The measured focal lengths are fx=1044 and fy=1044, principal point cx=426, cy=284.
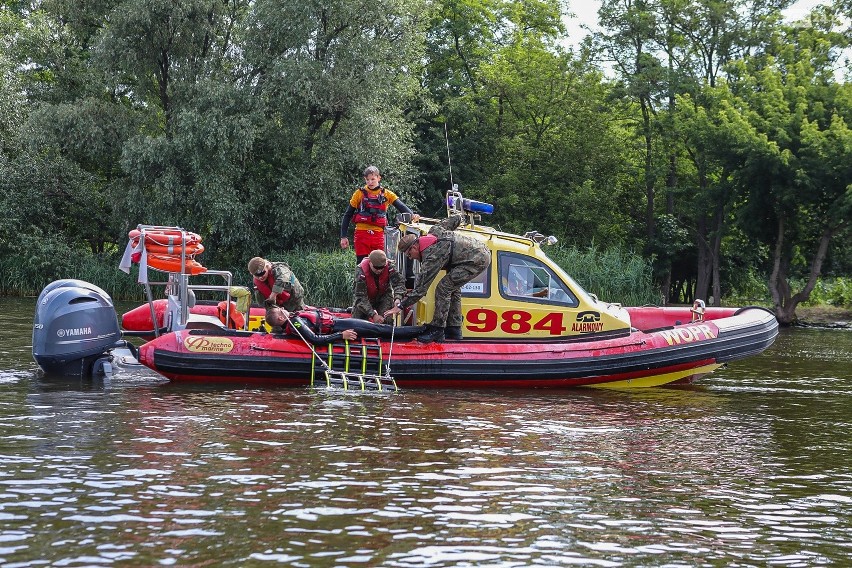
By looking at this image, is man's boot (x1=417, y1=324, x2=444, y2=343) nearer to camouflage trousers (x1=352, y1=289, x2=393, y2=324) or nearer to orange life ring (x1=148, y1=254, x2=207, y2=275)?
camouflage trousers (x1=352, y1=289, x2=393, y2=324)

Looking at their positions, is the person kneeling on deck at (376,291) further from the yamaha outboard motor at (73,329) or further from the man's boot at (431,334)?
the yamaha outboard motor at (73,329)

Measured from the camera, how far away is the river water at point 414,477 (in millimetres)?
6078

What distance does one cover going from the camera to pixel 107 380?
39.2 feet

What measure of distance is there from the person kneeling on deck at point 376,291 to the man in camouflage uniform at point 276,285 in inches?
28.0

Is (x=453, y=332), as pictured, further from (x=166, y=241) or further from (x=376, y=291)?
(x=166, y=241)

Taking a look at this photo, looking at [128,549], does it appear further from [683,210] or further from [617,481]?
[683,210]

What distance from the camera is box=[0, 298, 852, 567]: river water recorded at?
19.9 feet

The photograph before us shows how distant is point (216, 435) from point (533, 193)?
27107 mm

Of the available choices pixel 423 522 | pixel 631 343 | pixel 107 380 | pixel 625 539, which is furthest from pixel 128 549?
pixel 631 343

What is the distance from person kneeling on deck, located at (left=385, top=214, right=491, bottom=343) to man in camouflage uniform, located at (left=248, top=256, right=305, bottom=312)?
1.19 meters

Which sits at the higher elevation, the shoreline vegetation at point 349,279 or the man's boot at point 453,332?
the shoreline vegetation at point 349,279

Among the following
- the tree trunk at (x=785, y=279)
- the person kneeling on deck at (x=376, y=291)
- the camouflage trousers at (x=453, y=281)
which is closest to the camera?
the camouflage trousers at (x=453, y=281)

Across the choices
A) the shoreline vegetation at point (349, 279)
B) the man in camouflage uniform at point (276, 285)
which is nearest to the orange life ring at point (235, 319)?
the man in camouflage uniform at point (276, 285)

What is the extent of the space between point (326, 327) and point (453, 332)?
4.80 ft
